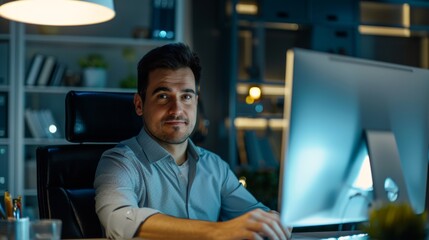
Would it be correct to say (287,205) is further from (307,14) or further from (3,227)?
(307,14)

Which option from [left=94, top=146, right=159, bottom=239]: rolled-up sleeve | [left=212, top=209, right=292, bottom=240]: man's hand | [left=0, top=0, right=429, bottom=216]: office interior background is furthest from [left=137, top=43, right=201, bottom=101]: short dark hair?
[left=0, top=0, right=429, bottom=216]: office interior background

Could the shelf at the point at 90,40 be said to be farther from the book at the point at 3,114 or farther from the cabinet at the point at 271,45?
the cabinet at the point at 271,45

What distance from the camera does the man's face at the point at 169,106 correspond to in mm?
2029

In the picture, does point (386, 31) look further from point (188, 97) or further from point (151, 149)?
point (151, 149)

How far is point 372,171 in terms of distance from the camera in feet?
4.92

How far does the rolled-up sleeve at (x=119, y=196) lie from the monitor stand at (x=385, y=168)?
0.53 metres

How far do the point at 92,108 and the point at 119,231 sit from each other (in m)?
0.64

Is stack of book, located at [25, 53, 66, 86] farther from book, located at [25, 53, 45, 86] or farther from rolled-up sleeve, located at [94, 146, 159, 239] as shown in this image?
rolled-up sleeve, located at [94, 146, 159, 239]

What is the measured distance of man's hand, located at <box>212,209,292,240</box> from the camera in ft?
4.81

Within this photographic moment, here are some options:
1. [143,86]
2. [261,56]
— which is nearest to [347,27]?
[261,56]

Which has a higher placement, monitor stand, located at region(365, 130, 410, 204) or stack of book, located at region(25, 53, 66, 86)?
monitor stand, located at region(365, 130, 410, 204)

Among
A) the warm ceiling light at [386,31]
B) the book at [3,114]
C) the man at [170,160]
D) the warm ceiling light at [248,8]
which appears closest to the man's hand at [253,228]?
the man at [170,160]

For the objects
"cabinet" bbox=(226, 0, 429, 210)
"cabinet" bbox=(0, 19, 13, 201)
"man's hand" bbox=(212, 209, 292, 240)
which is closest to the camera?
"man's hand" bbox=(212, 209, 292, 240)

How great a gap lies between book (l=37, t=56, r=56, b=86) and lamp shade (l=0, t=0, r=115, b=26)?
2511 mm
